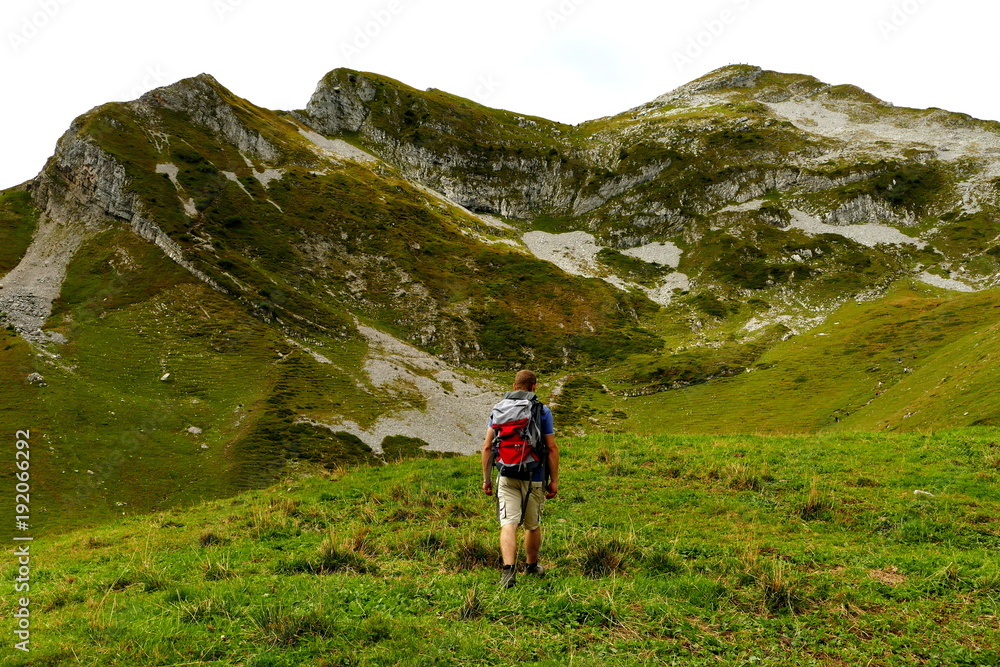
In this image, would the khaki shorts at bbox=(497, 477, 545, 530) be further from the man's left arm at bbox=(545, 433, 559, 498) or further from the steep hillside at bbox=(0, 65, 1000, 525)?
the steep hillside at bbox=(0, 65, 1000, 525)

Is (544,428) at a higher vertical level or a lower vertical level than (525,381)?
lower

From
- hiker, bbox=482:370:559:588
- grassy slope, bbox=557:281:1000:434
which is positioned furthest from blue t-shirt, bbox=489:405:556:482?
grassy slope, bbox=557:281:1000:434

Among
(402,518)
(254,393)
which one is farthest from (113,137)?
(402,518)

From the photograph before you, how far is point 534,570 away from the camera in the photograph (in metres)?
9.53

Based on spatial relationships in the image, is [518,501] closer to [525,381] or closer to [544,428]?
[544,428]

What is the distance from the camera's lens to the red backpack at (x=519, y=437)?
9.59 m

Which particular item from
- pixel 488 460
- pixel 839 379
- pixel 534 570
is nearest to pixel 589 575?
pixel 534 570

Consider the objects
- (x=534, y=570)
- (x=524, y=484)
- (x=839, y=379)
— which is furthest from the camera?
(x=839, y=379)

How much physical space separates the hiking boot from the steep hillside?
29.2m

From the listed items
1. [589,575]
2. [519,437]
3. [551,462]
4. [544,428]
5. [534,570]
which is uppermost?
[544,428]

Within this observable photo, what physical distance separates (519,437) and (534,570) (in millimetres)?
2439

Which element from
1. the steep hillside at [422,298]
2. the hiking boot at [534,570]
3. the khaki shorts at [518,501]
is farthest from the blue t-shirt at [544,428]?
the steep hillside at [422,298]

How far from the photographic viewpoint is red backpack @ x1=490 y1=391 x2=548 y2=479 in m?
9.59

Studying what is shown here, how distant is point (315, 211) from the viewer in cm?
11794
